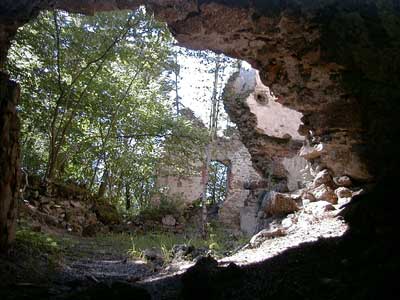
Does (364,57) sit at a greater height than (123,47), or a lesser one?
lesser

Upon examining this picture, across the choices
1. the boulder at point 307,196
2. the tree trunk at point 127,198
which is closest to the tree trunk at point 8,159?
the boulder at point 307,196

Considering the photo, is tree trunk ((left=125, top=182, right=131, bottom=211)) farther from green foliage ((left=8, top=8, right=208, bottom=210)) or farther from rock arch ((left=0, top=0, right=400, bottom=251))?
rock arch ((left=0, top=0, right=400, bottom=251))

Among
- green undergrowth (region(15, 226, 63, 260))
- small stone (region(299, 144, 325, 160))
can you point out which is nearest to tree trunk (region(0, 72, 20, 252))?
green undergrowth (region(15, 226, 63, 260))

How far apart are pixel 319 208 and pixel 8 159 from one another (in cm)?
413

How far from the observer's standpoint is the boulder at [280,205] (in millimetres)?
6609

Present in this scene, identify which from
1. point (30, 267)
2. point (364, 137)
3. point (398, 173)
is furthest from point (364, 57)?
point (30, 267)

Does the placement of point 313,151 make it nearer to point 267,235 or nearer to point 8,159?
point 267,235

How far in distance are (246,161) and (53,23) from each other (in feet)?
33.2

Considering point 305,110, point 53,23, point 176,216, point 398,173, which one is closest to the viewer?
point 398,173

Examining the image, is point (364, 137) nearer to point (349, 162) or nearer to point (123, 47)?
point (349, 162)

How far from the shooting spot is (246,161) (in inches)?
665

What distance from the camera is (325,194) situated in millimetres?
5707

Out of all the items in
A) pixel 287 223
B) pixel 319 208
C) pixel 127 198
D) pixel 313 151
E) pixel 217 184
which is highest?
pixel 217 184

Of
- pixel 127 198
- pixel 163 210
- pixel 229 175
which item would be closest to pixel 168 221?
pixel 163 210
